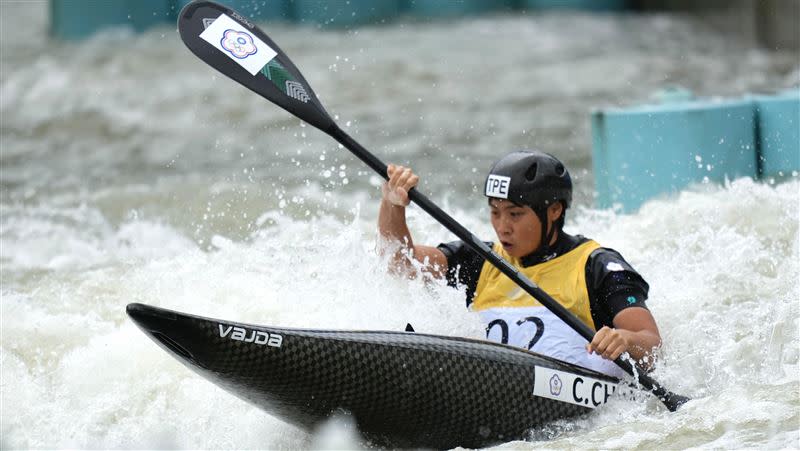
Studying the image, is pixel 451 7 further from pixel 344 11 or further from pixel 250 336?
pixel 250 336

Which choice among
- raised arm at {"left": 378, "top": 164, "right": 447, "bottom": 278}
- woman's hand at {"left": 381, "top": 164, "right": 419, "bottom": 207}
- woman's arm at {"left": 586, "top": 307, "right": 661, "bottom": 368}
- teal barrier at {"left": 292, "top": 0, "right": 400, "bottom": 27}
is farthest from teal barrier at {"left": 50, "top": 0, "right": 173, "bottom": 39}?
woman's arm at {"left": 586, "top": 307, "right": 661, "bottom": 368}

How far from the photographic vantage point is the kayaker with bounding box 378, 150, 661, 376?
4.05 m

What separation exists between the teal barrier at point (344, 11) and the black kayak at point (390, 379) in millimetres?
10037

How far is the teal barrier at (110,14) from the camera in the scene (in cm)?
1338

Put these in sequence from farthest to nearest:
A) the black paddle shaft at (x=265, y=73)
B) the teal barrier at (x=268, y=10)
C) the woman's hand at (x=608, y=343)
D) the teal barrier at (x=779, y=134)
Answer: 1. the teal barrier at (x=268, y=10)
2. the teal barrier at (x=779, y=134)
3. the black paddle shaft at (x=265, y=73)
4. the woman's hand at (x=608, y=343)

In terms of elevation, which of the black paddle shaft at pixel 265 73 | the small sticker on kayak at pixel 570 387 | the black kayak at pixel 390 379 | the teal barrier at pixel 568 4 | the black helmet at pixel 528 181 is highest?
the teal barrier at pixel 568 4

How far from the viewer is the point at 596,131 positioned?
7395 millimetres

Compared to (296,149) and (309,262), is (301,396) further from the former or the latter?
(296,149)

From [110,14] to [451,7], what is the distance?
3.96 metres

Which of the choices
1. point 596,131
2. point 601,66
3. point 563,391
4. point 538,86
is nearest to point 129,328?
point 563,391

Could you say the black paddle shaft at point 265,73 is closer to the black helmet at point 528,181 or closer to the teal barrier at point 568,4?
the black helmet at point 528,181

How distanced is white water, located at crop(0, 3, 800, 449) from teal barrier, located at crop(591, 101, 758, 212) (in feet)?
0.66

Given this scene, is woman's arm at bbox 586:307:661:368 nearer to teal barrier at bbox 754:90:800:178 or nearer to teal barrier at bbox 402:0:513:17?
teal barrier at bbox 754:90:800:178

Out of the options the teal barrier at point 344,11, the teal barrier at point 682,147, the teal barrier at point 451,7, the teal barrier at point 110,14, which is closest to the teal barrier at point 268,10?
the teal barrier at point 344,11
